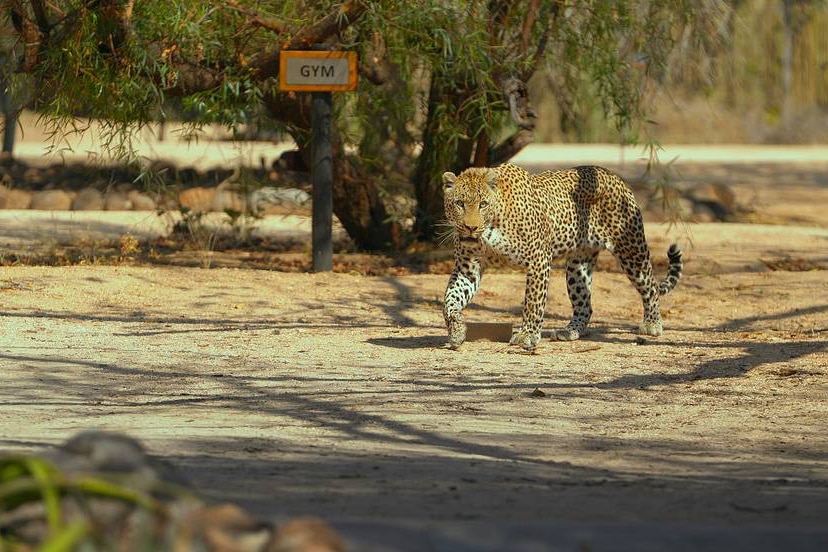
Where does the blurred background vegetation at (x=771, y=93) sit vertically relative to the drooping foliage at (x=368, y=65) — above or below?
above

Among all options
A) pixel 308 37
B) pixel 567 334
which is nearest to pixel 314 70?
pixel 308 37

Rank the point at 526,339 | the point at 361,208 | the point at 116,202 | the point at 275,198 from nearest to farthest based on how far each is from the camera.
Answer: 1. the point at 526,339
2. the point at 361,208
3. the point at 275,198
4. the point at 116,202

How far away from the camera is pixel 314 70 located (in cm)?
1331

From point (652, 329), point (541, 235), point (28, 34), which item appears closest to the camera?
point (541, 235)

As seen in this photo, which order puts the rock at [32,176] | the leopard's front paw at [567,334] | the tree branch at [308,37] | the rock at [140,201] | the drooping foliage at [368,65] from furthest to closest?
the rock at [32,176] < the rock at [140,201] < the tree branch at [308,37] < the drooping foliage at [368,65] < the leopard's front paw at [567,334]

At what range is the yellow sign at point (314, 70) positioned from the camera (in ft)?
43.6

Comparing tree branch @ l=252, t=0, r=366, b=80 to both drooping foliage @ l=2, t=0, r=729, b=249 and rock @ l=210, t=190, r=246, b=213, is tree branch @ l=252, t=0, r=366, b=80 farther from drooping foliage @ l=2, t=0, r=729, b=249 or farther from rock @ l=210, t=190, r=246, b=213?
rock @ l=210, t=190, r=246, b=213

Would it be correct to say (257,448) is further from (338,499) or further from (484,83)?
(484,83)

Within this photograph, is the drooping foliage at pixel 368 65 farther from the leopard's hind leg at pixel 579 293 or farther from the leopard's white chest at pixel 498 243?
the leopard's white chest at pixel 498 243

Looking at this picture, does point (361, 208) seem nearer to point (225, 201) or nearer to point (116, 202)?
point (225, 201)

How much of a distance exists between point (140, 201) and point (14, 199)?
1.81m

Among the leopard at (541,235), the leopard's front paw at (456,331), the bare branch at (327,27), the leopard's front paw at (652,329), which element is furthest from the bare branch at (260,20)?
the leopard's front paw at (652,329)

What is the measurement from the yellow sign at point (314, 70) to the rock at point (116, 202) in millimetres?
7683

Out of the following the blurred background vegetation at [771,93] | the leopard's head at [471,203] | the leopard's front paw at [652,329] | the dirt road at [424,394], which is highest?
the blurred background vegetation at [771,93]
